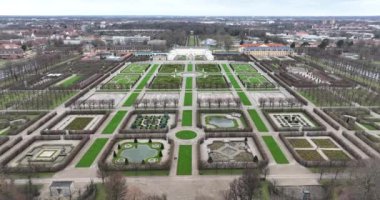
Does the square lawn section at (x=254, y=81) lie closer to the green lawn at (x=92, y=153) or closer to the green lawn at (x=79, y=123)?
the green lawn at (x=79, y=123)

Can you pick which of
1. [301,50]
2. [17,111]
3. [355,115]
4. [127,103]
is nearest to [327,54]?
[301,50]

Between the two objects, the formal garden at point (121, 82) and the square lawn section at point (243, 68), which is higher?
the square lawn section at point (243, 68)

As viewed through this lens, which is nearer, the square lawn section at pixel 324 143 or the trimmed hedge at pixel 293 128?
the square lawn section at pixel 324 143

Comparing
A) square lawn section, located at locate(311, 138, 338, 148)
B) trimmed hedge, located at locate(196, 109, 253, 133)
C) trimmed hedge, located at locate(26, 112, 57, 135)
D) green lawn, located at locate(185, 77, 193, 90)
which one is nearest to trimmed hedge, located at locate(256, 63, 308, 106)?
trimmed hedge, located at locate(196, 109, 253, 133)

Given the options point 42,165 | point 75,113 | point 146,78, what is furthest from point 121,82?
point 42,165

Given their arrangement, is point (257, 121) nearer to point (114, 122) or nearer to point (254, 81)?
point (114, 122)

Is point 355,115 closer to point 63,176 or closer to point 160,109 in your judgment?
point 160,109

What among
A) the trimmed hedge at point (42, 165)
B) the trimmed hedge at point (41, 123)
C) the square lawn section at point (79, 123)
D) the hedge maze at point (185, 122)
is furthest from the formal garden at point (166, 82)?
the trimmed hedge at point (42, 165)
